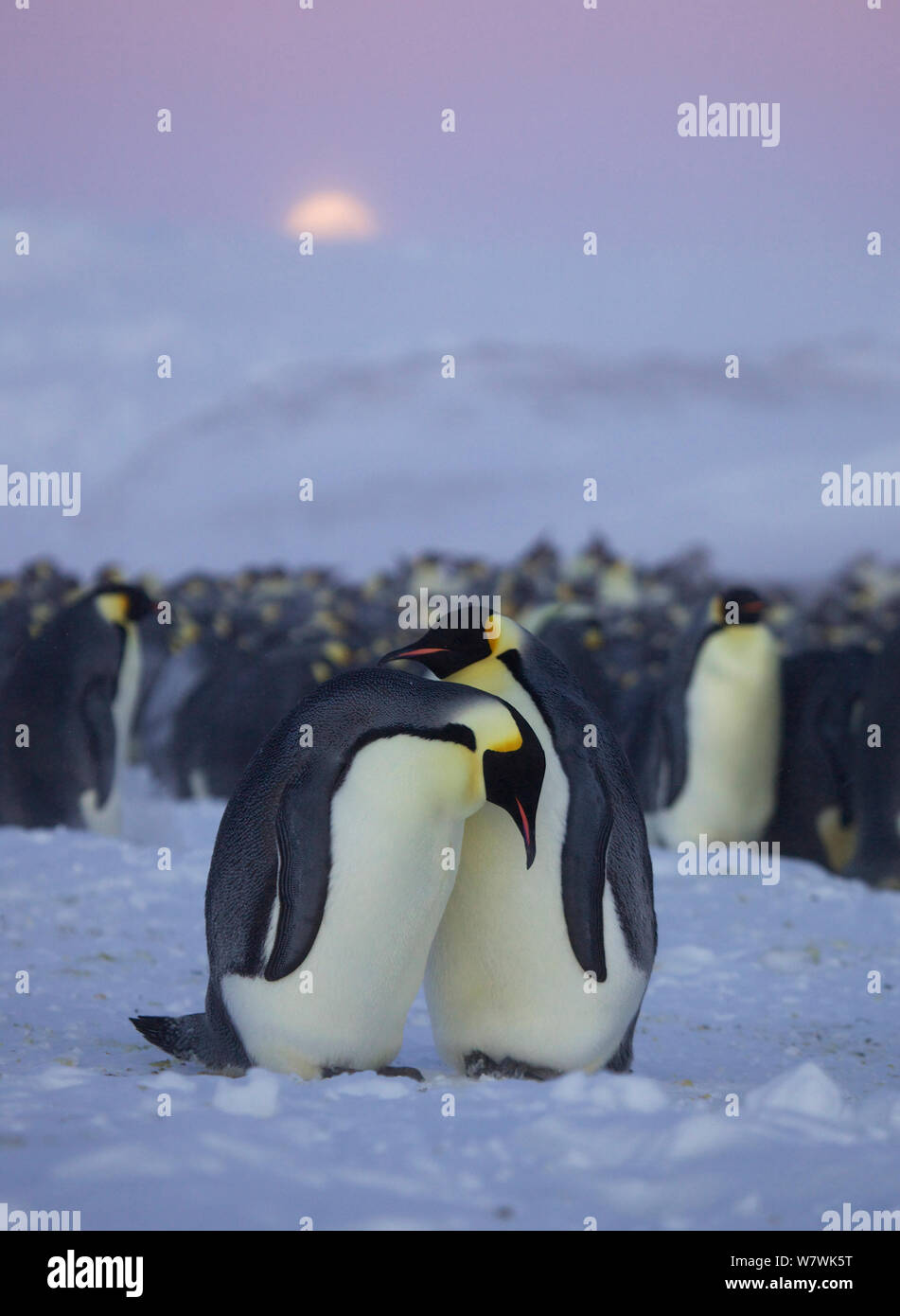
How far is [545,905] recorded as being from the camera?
205cm

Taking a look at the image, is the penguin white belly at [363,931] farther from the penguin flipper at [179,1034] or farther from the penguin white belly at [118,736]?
the penguin white belly at [118,736]

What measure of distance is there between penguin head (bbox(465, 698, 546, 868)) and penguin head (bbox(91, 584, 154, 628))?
283cm

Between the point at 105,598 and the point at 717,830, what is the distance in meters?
2.06

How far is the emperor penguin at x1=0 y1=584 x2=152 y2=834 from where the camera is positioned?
15.0 ft

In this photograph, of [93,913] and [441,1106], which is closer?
[441,1106]

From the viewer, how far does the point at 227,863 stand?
206 centimetres

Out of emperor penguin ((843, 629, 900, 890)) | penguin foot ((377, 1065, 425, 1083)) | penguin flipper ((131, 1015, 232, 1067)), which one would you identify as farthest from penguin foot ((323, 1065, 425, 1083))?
emperor penguin ((843, 629, 900, 890))

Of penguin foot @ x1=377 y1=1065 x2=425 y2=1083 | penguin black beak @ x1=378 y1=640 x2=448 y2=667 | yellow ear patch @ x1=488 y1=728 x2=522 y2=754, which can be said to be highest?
penguin black beak @ x1=378 y1=640 x2=448 y2=667

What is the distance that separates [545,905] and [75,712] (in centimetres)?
289

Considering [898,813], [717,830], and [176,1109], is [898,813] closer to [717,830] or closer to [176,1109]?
[717,830]

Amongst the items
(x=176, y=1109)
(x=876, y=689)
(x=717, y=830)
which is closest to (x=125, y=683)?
(x=717, y=830)

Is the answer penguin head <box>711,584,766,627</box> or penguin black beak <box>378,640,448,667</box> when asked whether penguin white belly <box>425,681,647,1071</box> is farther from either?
penguin head <box>711,584,766,627</box>

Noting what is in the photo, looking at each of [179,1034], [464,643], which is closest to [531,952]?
[464,643]

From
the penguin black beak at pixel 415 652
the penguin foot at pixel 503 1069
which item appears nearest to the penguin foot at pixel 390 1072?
the penguin foot at pixel 503 1069
